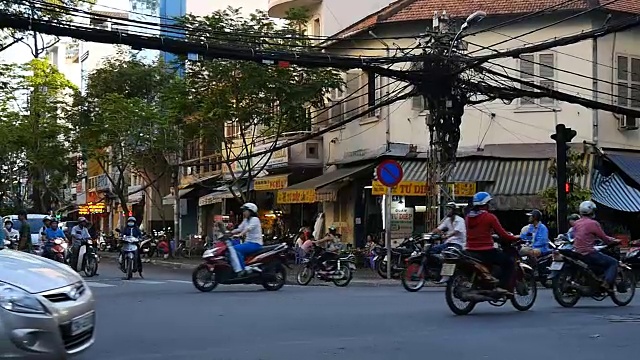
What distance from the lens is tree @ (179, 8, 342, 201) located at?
93.4ft

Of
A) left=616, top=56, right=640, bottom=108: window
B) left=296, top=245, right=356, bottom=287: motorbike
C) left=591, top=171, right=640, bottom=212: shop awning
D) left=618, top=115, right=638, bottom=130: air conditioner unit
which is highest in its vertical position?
left=616, top=56, right=640, bottom=108: window

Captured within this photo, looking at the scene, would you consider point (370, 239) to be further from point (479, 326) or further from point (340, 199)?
point (479, 326)

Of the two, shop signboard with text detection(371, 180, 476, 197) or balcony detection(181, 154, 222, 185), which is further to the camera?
balcony detection(181, 154, 222, 185)

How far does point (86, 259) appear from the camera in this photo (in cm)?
2381

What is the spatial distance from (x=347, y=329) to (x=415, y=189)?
14.0 m

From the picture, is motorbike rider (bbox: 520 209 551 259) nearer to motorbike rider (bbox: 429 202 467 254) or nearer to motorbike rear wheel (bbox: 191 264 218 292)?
motorbike rider (bbox: 429 202 467 254)

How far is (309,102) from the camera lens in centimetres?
2998

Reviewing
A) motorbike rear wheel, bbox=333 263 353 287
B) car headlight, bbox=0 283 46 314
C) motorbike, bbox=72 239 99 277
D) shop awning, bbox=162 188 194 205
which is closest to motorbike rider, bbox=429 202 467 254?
motorbike rear wheel, bbox=333 263 353 287

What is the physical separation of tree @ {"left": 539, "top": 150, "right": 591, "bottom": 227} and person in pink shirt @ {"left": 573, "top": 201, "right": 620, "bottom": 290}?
9.72m

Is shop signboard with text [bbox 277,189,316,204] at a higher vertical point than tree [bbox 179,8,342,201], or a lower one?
lower

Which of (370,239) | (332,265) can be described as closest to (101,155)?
(370,239)

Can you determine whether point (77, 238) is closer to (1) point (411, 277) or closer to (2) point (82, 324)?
(1) point (411, 277)

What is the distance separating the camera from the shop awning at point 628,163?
1018 inches

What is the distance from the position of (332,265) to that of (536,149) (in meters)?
9.71
